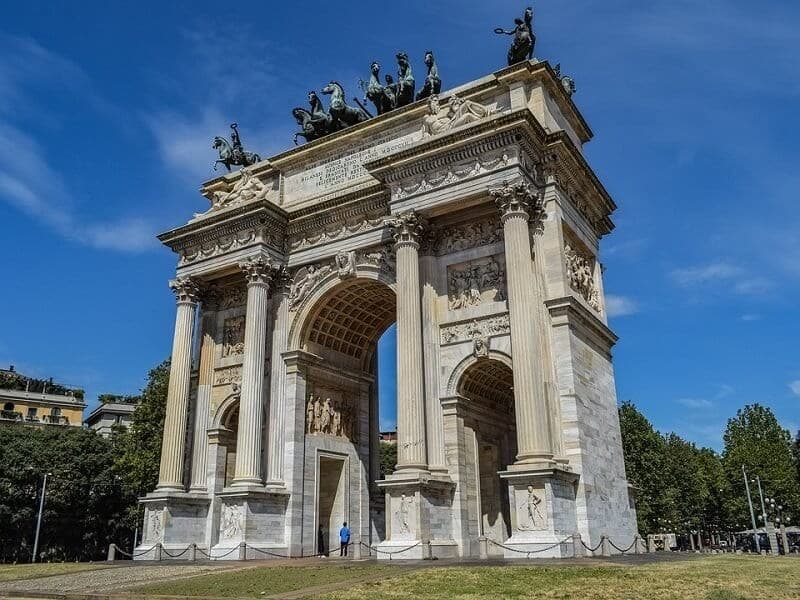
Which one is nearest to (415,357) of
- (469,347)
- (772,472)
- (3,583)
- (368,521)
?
(469,347)

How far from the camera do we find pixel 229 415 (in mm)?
31438

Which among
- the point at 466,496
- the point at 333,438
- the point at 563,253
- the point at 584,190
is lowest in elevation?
the point at 466,496

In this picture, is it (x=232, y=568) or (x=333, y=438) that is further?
(x=333, y=438)

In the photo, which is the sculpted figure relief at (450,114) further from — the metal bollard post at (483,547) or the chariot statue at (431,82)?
the metal bollard post at (483,547)

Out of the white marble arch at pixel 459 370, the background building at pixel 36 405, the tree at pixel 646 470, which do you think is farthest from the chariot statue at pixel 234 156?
the background building at pixel 36 405

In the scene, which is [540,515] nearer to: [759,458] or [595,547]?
[595,547]

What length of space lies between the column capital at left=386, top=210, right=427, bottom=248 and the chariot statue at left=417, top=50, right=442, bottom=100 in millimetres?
7144

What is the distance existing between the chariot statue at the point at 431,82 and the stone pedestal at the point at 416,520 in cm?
1671

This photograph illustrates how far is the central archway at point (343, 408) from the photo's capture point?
29984mm

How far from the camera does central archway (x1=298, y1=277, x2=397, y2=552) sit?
29984mm

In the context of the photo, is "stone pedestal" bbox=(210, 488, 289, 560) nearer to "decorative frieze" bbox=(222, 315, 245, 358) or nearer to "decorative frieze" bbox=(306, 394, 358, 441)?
"decorative frieze" bbox=(306, 394, 358, 441)

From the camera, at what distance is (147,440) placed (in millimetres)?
44312

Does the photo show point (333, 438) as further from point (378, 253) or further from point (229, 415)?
point (378, 253)

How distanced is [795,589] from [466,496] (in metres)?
13.1
